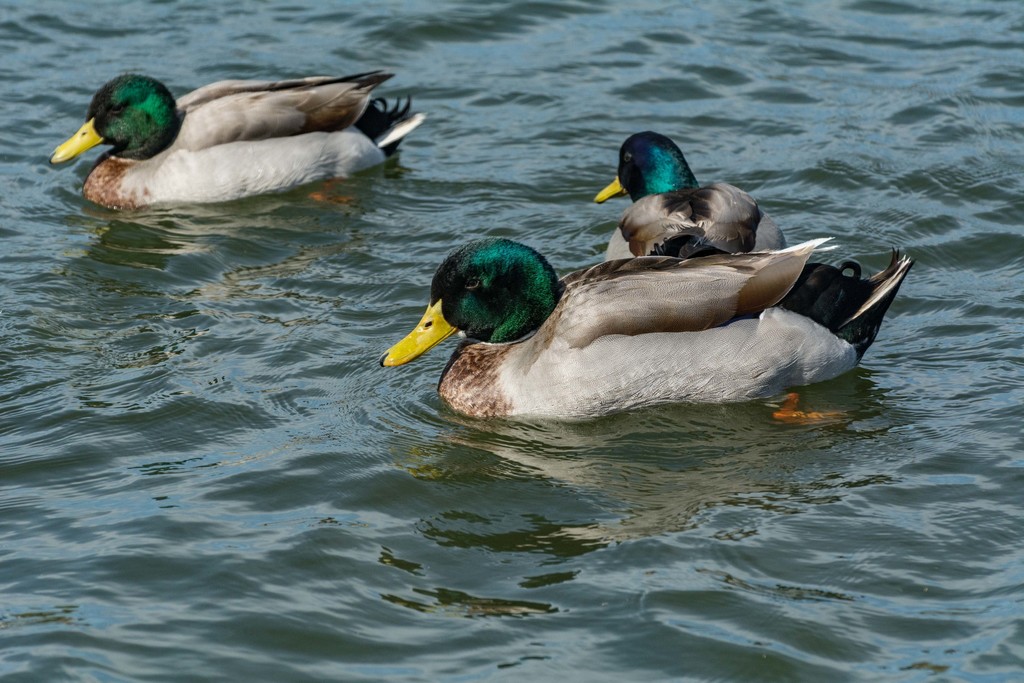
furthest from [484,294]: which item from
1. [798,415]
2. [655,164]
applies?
[655,164]

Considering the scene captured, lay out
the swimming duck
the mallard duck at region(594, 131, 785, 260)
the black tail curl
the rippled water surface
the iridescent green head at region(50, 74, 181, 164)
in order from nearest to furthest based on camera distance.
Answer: the rippled water surface → the swimming duck → the mallard duck at region(594, 131, 785, 260) → the iridescent green head at region(50, 74, 181, 164) → the black tail curl

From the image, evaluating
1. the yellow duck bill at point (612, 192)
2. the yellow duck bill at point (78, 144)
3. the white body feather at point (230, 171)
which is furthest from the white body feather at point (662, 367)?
the yellow duck bill at point (78, 144)

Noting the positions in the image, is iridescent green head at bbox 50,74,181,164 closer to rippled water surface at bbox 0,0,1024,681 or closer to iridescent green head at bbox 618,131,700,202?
rippled water surface at bbox 0,0,1024,681

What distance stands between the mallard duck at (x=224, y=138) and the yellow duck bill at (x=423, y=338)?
13.7 ft

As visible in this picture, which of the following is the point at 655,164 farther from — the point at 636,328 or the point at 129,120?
the point at 129,120

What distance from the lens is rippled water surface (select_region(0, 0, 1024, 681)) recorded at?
5.85m

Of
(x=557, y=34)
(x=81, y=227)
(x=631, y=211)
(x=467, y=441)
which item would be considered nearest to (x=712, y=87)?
(x=557, y=34)

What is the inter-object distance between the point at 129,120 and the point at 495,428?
543cm

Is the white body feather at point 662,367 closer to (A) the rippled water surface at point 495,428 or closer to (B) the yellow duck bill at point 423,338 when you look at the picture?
(A) the rippled water surface at point 495,428

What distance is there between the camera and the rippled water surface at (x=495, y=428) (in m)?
5.85

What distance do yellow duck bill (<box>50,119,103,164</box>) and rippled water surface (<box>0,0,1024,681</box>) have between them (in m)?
0.29

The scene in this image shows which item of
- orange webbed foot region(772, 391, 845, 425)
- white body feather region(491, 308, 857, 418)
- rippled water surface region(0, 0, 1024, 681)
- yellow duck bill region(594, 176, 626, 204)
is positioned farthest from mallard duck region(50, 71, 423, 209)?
orange webbed foot region(772, 391, 845, 425)

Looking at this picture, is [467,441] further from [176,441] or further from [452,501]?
[176,441]

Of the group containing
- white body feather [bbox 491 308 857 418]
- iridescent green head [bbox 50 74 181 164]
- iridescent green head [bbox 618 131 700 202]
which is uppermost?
iridescent green head [bbox 50 74 181 164]
